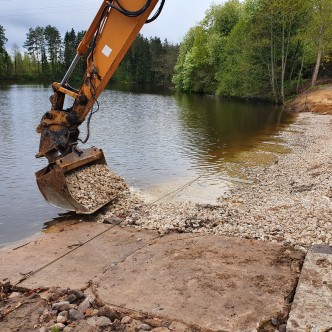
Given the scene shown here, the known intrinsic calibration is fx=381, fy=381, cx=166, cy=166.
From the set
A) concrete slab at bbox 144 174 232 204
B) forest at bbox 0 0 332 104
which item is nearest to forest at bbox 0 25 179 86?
forest at bbox 0 0 332 104

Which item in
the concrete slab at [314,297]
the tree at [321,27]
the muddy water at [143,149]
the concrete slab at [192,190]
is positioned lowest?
the concrete slab at [192,190]

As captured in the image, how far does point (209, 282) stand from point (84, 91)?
511cm

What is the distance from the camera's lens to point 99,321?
4.07 metres

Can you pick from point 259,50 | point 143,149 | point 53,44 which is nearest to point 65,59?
point 53,44

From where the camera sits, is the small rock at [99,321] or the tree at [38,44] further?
the tree at [38,44]

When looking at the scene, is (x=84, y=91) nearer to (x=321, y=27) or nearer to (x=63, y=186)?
(x=63, y=186)

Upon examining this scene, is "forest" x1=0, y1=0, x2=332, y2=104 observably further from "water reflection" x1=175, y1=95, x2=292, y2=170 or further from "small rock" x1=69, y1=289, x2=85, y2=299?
"small rock" x1=69, y1=289, x2=85, y2=299

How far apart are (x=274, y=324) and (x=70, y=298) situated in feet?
7.71

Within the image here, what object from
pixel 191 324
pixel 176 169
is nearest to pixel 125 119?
pixel 176 169

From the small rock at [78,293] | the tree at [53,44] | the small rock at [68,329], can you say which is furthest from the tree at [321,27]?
the tree at [53,44]

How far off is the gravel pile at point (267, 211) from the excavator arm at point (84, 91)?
1252 mm

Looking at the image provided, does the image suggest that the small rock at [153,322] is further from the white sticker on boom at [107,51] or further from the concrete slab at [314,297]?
the white sticker on boom at [107,51]

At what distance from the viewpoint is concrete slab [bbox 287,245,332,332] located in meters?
3.69

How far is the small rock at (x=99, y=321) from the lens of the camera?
403 cm
